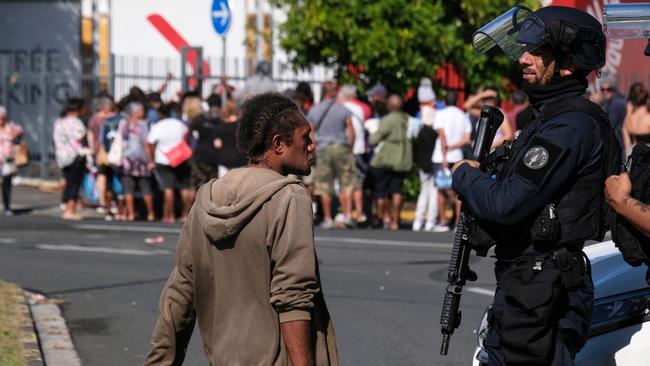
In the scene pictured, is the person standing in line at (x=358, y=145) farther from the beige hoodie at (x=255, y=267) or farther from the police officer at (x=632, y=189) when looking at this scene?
the beige hoodie at (x=255, y=267)

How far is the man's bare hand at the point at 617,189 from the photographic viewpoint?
14.7 ft

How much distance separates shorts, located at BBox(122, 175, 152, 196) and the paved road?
2.24 feet

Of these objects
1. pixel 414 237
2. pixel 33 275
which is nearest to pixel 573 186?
pixel 33 275

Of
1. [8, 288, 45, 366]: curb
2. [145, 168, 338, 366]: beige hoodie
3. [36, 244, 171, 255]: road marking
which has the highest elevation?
[145, 168, 338, 366]: beige hoodie

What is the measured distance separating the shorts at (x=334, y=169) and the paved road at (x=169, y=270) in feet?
2.25

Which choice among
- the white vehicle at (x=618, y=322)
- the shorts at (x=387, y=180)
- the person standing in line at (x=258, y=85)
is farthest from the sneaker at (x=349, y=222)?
the white vehicle at (x=618, y=322)

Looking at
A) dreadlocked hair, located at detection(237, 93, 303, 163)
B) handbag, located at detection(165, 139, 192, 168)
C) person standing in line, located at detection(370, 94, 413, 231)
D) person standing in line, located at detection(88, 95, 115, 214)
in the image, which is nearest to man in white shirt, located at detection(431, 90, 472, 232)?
person standing in line, located at detection(370, 94, 413, 231)

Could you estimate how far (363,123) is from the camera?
1769cm

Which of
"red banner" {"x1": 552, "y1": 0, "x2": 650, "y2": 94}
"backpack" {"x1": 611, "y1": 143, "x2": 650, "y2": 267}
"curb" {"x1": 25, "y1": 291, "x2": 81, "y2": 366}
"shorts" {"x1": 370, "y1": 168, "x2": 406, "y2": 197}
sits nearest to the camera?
"backpack" {"x1": 611, "y1": 143, "x2": 650, "y2": 267}

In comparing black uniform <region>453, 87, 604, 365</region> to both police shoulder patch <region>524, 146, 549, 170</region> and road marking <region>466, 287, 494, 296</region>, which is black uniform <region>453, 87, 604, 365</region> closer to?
police shoulder patch <region>524, 146, 549, 170</region>

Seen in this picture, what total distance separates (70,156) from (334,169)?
3768 millimetres

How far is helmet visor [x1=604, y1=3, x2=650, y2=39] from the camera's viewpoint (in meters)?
4.83

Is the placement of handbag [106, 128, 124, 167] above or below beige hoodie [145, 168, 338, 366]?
below

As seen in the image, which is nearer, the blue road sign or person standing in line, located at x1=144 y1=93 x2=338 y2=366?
person standing in line, located at x1=144 y1=93 x2=338 y2=366
